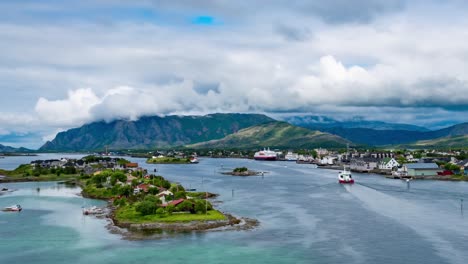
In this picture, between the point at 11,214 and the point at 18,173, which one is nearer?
the point at 11,214

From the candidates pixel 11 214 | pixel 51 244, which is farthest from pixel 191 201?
pixel 11 214

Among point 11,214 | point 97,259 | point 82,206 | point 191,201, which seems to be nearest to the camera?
point 97,259

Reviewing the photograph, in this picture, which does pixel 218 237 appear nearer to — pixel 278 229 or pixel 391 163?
pixel 278 229

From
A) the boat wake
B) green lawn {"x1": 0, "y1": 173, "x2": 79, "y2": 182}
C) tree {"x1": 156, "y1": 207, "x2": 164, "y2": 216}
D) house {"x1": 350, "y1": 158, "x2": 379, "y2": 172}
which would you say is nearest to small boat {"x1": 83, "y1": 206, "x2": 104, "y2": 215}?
tree {"x1": 156, "y1": 207, "x2": 164, "y2": 216}

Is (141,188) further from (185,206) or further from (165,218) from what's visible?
(165,218)

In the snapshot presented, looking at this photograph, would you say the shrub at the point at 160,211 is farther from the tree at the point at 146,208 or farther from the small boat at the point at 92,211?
the small boat at the point at 92,211

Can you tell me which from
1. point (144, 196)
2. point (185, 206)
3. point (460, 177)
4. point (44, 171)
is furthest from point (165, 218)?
point (44, 171)
